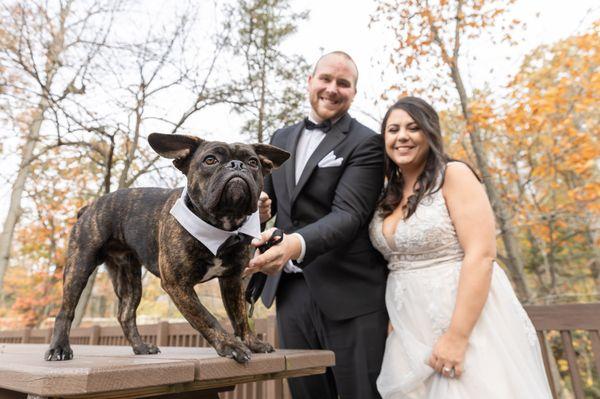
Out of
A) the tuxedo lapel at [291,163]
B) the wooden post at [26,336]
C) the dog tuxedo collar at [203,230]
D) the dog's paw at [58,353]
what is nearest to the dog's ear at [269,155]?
the dog tuxedo collar at [203,230]

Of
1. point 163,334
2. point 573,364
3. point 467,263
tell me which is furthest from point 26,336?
point 573,364

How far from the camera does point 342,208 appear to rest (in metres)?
2.33

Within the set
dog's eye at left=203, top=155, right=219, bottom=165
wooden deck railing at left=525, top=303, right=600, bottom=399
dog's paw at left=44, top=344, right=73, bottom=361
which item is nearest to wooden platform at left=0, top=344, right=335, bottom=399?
dog's paw at left=44, top=344, right=73, bottom=361

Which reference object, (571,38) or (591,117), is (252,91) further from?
(591,117)

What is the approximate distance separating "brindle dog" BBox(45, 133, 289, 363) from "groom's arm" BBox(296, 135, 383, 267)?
394 millimetres

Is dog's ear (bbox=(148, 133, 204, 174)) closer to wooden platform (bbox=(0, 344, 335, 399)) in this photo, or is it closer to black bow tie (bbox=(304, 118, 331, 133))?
wooden platform (bbox=(0, 344, 335, 399))

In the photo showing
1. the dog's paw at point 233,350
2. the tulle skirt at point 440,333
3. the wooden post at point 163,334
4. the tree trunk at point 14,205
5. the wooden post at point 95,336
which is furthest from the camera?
the tree trunk at point 14,205

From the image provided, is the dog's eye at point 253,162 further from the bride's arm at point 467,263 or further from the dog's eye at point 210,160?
the bride's arm at point 467,263

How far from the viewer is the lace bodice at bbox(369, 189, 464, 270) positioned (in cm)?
223

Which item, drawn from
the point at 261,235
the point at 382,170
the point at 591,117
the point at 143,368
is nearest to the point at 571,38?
the point at 591,117

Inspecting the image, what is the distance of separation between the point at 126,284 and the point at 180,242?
0.79 m

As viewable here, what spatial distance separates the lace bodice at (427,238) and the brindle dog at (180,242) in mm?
830

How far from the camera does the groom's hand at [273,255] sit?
1.74 m

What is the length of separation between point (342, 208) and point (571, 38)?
24.2 ft
